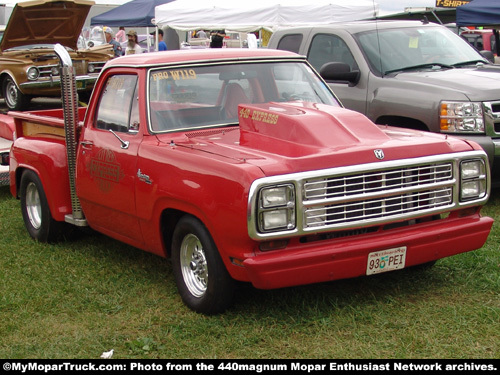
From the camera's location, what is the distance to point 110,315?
4.91 meters

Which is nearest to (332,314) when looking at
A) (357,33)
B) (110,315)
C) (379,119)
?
(110,315)

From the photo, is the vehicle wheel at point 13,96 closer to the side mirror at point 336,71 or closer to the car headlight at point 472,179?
the side mirror at point 336,71

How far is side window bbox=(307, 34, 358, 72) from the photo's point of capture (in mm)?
8461

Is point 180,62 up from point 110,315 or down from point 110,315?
up

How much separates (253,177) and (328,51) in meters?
4.94

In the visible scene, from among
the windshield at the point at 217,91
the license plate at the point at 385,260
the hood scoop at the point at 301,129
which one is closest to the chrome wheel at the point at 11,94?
the windshield at the point at 217,91

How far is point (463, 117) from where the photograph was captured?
7230 millimetres

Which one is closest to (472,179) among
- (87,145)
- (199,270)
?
(199,270)

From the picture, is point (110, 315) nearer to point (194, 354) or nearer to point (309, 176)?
point (194, 354)

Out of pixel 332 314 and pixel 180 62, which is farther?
pixel 180 62

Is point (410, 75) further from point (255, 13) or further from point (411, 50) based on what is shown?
point (255, 13)

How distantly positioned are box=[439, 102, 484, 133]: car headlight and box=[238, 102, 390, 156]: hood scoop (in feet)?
8.14

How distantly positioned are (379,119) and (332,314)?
12.5ft

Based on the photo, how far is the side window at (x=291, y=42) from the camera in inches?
360
